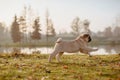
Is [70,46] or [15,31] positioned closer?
[70,46]

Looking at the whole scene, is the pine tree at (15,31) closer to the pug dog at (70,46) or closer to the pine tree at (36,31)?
the pine tree at (36,31)

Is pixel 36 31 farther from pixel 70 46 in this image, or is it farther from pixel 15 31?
pixel 70 46

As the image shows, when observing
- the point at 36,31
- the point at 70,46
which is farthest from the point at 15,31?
the point at 70,46

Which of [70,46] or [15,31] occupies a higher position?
[15,31]

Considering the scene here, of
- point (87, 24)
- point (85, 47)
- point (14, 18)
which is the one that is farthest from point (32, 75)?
point (87, 24)

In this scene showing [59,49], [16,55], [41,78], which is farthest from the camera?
[16,55]

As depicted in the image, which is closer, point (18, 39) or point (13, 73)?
point (13, 73)

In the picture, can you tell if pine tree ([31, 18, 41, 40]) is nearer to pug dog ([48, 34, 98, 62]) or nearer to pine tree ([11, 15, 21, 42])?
pine tree ([11, 15, 21, 42])

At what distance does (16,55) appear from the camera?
17.7 m

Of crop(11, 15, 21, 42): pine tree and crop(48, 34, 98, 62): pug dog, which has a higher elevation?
crop(11, 15, 21, 42): pine tree

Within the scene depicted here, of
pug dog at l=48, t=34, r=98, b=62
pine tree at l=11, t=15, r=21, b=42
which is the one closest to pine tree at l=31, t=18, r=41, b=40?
pine tree at l=11, t=15, r=21, b=42

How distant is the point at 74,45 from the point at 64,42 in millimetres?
568

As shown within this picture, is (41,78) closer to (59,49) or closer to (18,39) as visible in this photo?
(59,49)

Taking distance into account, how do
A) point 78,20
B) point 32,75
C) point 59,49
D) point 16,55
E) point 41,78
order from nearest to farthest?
point 41,78, point 32,75, point 59,49, point 16,55, point 78,20
